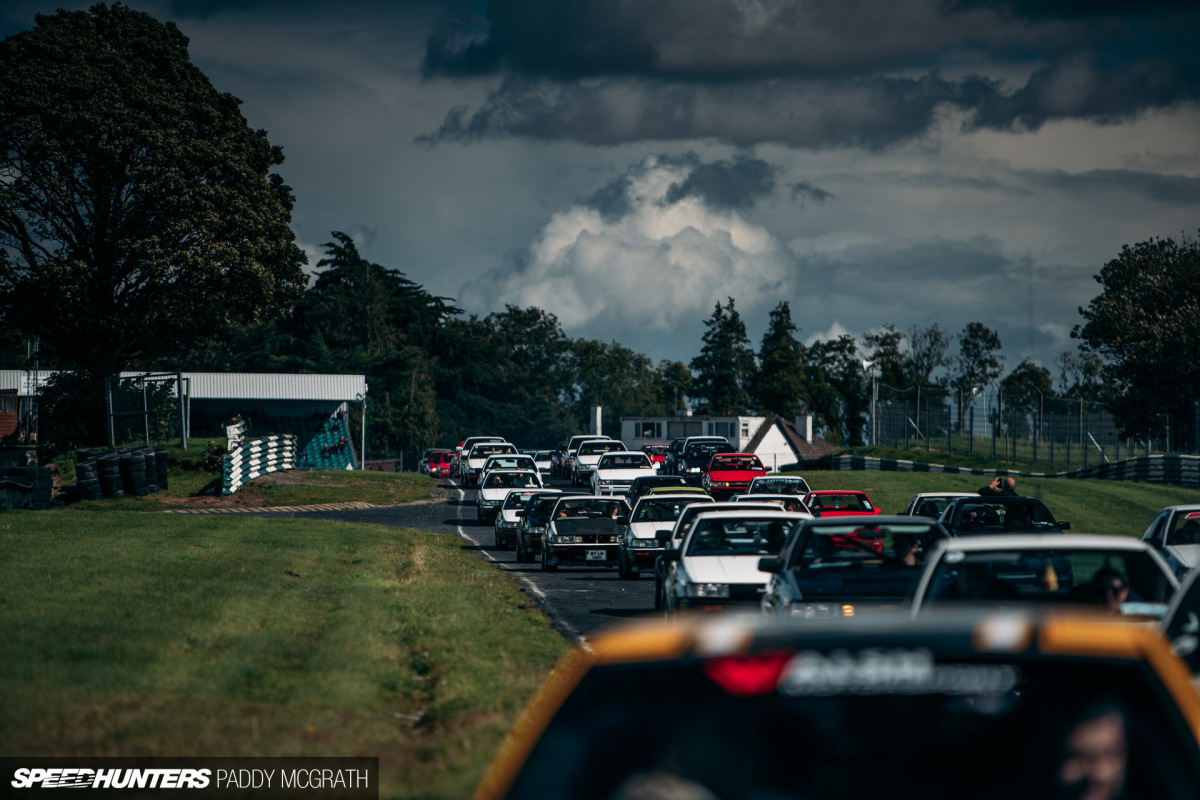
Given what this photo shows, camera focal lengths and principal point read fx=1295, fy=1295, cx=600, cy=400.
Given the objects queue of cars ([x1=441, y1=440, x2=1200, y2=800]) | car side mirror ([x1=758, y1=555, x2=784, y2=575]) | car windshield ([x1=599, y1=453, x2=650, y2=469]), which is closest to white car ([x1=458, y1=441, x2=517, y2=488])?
car windshield ([x1=599, y1=453, x2=650, y2=469])

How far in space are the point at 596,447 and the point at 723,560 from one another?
4161 centimetres

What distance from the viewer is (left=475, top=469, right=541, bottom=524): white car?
37094mm

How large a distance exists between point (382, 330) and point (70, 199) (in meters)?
60.3

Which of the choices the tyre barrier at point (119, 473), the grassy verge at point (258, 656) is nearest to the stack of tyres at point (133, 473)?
the tyre barrier at point (119, 473)

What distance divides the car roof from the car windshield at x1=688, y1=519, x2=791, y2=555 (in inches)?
242

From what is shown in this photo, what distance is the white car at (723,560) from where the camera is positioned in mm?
13258

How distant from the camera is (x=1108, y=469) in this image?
155 ft

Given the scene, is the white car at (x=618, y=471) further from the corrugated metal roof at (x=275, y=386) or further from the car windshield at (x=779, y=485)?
the corrugated metal roof at (x=275, y=386)

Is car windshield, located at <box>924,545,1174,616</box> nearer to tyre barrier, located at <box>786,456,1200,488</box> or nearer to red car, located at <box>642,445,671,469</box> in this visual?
tyre barrier, located at <box>786,456,1200,488</box>

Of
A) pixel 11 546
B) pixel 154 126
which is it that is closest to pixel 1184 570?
pixel 11 546

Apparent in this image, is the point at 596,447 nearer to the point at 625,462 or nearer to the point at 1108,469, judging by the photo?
the point at 625,462

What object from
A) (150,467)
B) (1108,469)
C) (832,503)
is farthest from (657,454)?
(832,503)

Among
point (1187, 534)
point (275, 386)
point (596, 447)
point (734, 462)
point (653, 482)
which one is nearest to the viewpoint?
point (1187, 534)

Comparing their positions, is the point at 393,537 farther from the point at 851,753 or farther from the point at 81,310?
the point at 851,753
